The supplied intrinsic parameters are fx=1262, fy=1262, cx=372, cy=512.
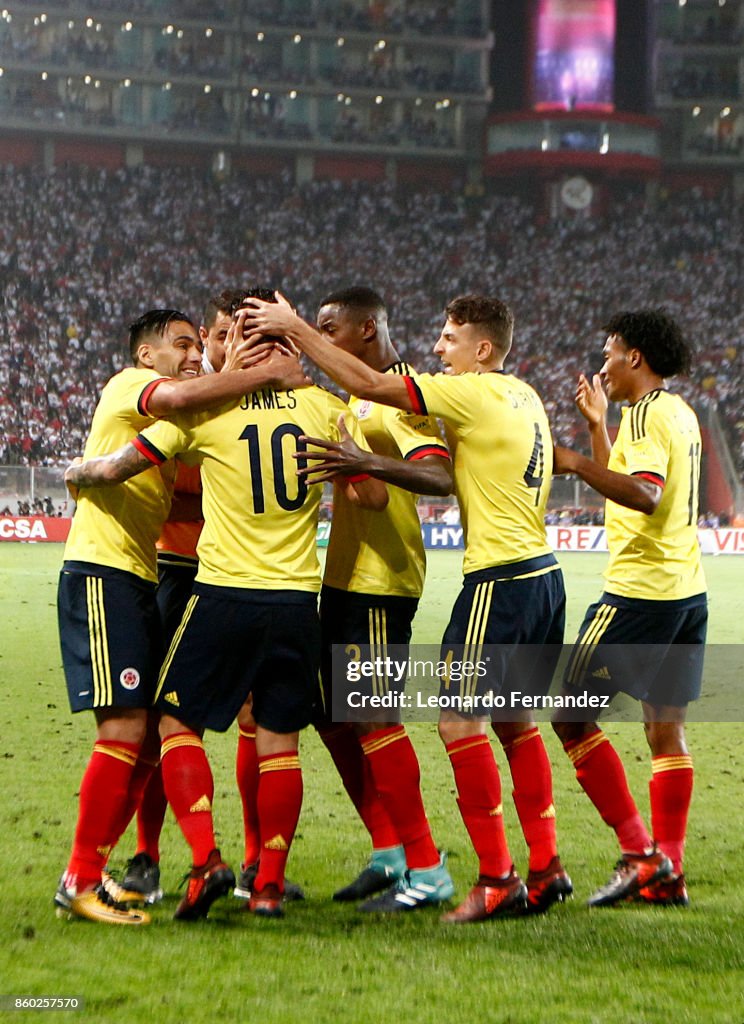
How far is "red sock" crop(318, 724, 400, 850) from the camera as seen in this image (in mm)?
5277

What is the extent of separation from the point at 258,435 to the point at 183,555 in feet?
3.07

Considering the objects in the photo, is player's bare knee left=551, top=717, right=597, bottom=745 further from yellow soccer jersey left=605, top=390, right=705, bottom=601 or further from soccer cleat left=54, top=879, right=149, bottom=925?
soccer cleat left=54, top=879, right=149, bottom=925

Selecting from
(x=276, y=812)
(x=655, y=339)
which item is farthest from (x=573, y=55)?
(x=276, y=812)

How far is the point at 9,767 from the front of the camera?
7230 mm

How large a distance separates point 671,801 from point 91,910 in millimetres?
2321

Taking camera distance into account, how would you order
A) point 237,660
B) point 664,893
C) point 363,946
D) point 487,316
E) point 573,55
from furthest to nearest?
point 573,55 → point 487,316 → point 664,893 → point 237,660 → point 363,946

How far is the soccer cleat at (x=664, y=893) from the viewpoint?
4945 millimetres

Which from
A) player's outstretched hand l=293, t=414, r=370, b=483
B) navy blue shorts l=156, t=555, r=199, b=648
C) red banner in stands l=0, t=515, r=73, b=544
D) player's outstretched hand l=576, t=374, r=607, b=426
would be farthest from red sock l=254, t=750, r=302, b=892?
red banner in stands l=0, t=515, r=73, b=544

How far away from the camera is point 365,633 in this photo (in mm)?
5047

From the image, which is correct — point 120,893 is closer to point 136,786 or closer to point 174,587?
point 136,786

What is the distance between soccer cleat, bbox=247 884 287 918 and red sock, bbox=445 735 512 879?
75cm

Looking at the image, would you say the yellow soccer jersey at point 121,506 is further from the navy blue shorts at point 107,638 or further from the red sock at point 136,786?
the red sock at point 136,786

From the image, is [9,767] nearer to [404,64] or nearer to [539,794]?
[539,794]

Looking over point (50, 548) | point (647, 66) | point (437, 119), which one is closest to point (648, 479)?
point (50, 548)
